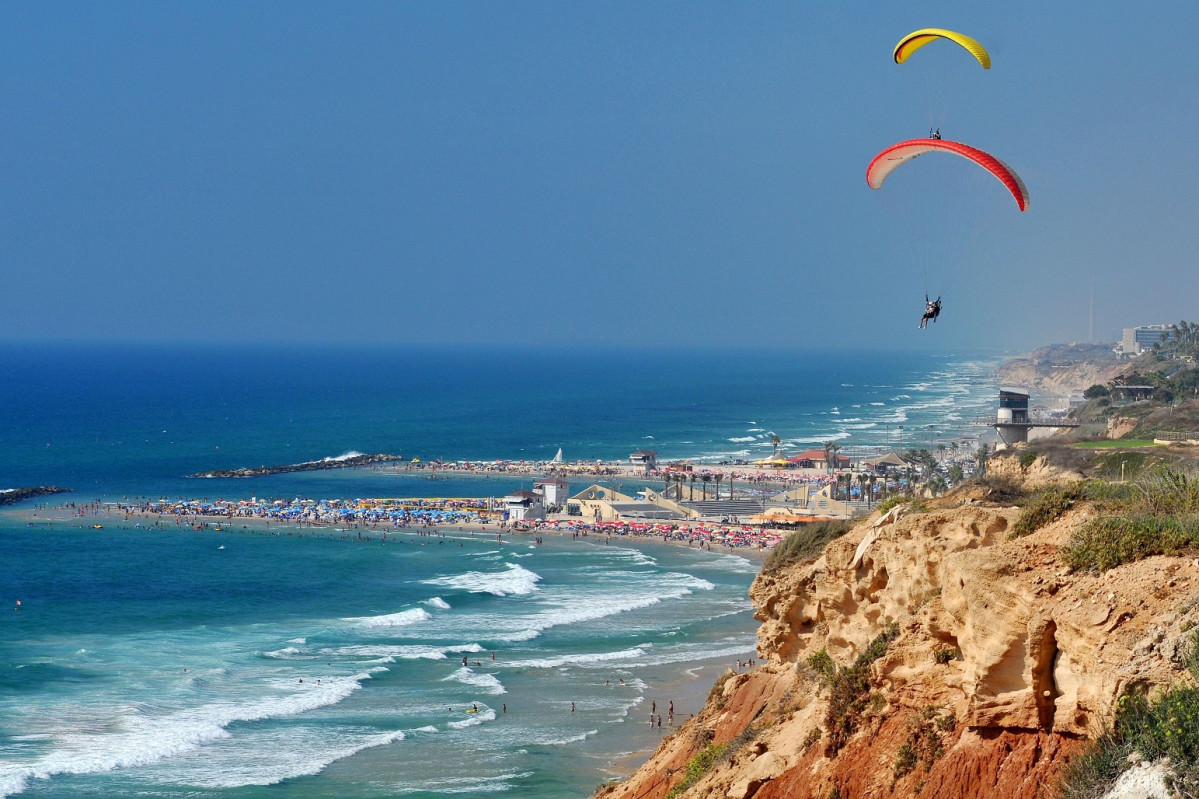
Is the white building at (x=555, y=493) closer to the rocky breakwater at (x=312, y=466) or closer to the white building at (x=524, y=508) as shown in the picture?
the white building at (x=524, y=508)

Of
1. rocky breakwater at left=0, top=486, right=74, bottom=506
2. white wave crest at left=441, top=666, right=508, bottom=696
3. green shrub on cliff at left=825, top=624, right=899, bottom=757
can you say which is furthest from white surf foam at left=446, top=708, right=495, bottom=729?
rocky breakwater at left=0, top=486, right=74, bottom=506

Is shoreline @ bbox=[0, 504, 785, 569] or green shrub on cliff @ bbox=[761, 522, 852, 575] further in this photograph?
shoreline @ bbox=[0, 504, 785, 569]

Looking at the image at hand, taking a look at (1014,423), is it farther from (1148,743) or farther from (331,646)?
(1148,743)

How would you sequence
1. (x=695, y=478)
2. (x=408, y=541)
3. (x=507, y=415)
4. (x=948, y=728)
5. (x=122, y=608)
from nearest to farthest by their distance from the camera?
(x=948, y=728)
(x=122, y=608)
(x=408, y=541)
(x=695, y=478)
(x=507, y=415)

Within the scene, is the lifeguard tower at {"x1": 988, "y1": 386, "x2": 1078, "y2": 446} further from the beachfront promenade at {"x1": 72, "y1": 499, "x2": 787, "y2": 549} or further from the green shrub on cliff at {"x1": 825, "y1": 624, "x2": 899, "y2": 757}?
the green shrub on cliff at {"x1": 825, "y1": 624, "x2": 899, "y2": 757}

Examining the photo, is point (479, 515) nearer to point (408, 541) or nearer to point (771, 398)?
point (408, 541)

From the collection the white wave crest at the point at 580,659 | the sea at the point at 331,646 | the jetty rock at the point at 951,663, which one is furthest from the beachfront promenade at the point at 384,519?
the jetty rock at the point at 951,663

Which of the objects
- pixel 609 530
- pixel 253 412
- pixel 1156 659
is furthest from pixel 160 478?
pixel 1156 659
